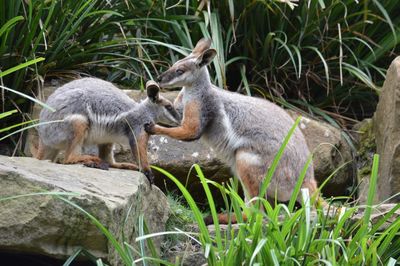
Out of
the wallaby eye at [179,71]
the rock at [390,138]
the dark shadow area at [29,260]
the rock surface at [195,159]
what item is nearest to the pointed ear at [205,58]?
the wallaby eye at [179,71]

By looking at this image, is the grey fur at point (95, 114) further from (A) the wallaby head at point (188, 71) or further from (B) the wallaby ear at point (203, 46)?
(B) the wallaby ear at point (203, 46)

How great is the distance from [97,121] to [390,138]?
268cm

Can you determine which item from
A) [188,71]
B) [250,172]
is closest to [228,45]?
[188,71]

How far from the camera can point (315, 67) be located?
9805 mm

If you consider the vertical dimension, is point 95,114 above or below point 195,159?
above

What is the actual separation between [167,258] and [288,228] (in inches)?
51.8

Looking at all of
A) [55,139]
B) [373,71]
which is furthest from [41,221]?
[373,71]

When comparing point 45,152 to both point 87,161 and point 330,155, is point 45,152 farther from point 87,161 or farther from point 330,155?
point 330,155

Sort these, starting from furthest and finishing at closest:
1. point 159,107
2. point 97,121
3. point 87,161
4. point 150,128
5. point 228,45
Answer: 1. point 228,45
2. point 159,107
3. point 150,128
4. point 97,121
5. point 87,161

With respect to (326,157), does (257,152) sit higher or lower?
higher

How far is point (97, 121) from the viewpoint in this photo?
711 cm

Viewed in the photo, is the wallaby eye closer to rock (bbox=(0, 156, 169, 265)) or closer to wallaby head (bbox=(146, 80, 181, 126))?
wallaby head (bbox=(146, 80, 181, 126))

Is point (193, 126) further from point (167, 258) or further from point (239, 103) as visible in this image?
point (167, 258)

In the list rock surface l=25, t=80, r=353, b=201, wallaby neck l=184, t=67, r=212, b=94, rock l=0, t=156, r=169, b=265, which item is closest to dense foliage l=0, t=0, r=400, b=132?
rock surface l=25, t=80, r=353, b=201
